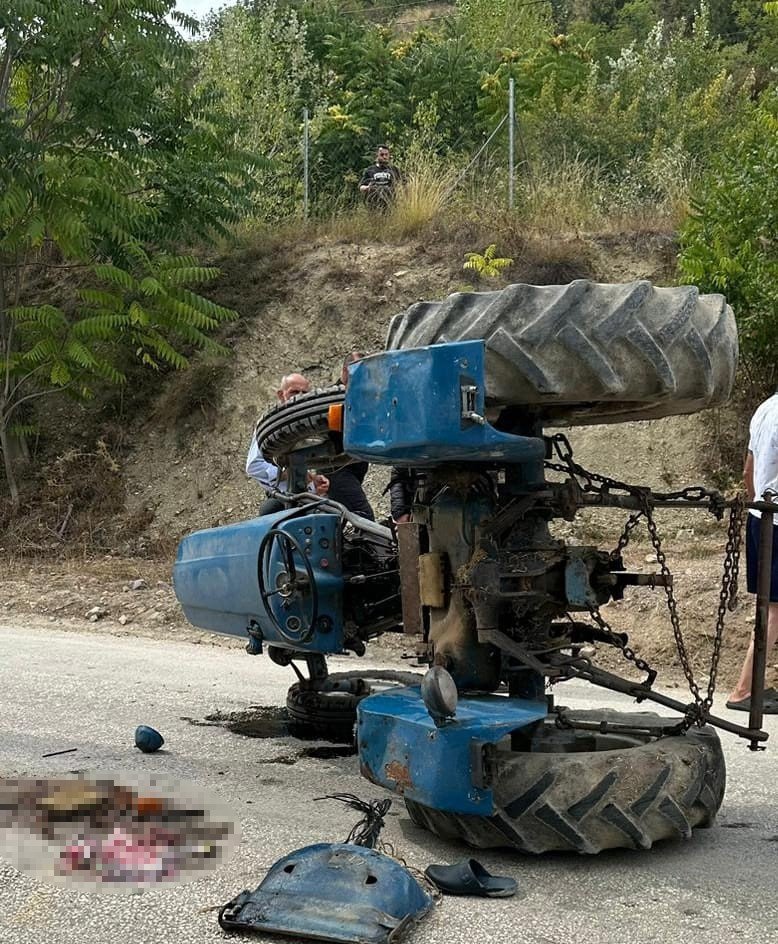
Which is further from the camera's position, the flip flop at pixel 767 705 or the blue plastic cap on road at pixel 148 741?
the blue plastic cap on road at pixel 148 741

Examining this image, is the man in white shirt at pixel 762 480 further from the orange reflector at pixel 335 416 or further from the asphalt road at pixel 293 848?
the orange reflector at pixel 335 416

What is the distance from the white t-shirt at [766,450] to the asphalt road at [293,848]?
129 cm

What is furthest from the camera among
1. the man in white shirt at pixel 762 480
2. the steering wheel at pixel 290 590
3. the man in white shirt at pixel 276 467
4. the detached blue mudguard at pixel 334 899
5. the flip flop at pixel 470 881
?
the man in white shirt at pixel 276 467

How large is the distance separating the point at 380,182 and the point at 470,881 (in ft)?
52.9

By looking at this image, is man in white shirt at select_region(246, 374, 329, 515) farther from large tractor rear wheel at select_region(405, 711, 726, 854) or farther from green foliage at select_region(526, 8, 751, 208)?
green foliage at select_region(526, 8, 751, 208)

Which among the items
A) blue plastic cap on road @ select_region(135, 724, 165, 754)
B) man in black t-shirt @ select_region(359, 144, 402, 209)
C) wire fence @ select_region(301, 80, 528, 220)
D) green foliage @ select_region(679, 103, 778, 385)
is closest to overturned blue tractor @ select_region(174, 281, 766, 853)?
blue plastic cap on road @ select_region(135, 724, 165, 754)

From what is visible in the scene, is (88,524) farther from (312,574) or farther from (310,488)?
(312,574)

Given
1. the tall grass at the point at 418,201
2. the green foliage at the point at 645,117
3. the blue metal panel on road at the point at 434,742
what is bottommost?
the blue metal panel on road at the point at 434,742

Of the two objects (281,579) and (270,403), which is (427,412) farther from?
(270,403)

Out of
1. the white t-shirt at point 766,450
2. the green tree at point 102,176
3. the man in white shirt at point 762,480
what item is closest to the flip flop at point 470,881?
the man in white shirt at point 762,480

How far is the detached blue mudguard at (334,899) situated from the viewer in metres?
3.73

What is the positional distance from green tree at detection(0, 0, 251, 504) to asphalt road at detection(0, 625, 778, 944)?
24.2ft

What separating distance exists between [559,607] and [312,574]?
1170 mm

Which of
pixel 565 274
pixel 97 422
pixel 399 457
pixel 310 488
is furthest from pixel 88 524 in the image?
pixel 399 457
